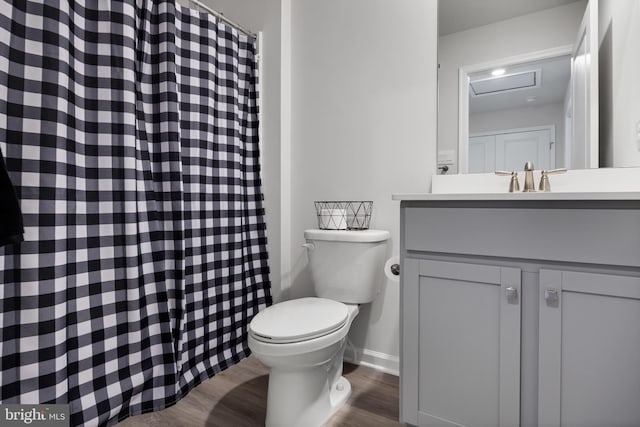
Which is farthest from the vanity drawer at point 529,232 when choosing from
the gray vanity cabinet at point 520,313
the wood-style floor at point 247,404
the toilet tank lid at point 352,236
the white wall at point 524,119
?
the wood-style floor at point 247,404

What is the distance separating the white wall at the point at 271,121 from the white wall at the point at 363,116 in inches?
3.3

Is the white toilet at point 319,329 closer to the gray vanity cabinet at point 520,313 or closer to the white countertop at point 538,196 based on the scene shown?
the gray vanity cabinet at point 520,313

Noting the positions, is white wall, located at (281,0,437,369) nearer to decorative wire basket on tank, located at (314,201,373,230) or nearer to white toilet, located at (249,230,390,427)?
decorative wire basket on tank, located at (314,201,373,230)

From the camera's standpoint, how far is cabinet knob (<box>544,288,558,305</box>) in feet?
3.20

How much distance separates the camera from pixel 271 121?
2.04m

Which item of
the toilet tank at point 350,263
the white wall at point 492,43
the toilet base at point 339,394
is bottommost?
the toilet base at point 339,394

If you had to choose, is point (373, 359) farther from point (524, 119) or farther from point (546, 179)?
point (524, 119)

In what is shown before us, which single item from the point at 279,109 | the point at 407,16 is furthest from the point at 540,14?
the point at 279,109

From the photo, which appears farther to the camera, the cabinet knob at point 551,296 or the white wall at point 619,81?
the white wall at point 619,81

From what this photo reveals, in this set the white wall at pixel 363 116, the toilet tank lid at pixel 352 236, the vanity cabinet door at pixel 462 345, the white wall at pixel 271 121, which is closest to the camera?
the vanity cabinet door at pixel 462 345

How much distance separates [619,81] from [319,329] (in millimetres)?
1456

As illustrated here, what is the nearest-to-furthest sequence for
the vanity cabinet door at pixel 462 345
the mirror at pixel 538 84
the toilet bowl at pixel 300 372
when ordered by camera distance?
the vanity cabinet door at pixel 462 345 < the toilet bowl at pixel 300 372 < the mirror at pixel 538 84

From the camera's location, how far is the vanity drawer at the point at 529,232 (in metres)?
0.90

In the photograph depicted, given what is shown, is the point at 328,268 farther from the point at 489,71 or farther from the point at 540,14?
the point at 540,14
